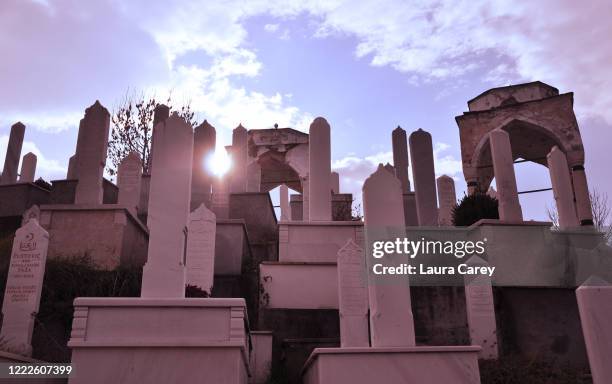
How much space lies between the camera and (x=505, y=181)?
11.6 metres

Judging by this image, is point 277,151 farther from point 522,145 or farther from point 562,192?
point 562,192

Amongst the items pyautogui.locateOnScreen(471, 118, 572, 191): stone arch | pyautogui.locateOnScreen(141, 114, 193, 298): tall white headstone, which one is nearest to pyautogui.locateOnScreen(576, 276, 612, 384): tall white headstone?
pyautogui.locateOnScreen(141, 114, 193, 298): tall white headstone

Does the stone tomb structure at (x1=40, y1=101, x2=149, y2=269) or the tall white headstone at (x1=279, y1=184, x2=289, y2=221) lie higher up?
the tall white headstone at (x1=279, y1=184, x2=289, y2=221)

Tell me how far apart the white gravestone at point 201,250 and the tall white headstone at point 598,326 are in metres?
6.52

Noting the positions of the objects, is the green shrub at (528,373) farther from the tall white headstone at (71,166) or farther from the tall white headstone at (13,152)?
the tall white headstone at (13,152)

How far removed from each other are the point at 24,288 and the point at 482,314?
742 centimetres

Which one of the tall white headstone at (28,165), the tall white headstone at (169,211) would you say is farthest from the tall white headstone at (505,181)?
the tall white headstone at (28,165)

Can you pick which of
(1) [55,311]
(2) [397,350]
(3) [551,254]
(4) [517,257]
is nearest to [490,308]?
(4) [517,257]

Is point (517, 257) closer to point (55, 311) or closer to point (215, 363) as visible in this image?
point (215, 363)

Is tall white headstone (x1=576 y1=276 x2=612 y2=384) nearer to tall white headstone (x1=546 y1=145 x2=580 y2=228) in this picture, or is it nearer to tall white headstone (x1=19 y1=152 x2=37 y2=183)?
tall white headstone (x1=546 y1=145 x2=580 y2=228)

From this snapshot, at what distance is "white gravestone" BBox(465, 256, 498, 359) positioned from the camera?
8.84m

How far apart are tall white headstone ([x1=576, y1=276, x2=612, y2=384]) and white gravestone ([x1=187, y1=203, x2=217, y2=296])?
6.52 m

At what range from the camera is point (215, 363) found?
5.36 m

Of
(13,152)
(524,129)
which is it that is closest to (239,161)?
(13,152)
